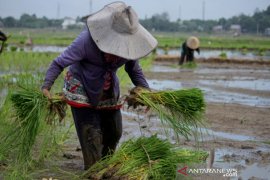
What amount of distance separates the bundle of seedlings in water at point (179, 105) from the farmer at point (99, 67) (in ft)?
1.04

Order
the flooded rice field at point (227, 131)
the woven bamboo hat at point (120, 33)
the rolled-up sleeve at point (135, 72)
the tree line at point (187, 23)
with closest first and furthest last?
→ 1. the woven bamboo hat at point (120, 33)
2. the rolled-up sleeve at point (135, 72)
3. the flooded rice field at point (227, 131)
4. the tree line at point (187, 23)

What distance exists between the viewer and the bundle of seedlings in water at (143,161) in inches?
174

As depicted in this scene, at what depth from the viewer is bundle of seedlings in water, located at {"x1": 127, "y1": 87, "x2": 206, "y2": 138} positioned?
15.1ft

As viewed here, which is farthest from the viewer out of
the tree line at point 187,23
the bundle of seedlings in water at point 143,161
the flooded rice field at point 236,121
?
the tree line at point 187,23

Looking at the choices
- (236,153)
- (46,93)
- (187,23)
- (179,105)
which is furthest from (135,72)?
(187,23)

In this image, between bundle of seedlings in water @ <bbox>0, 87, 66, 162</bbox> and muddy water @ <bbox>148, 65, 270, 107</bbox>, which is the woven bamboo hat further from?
muddy water @ <bbox>148, 65, 270, 107</bbox>

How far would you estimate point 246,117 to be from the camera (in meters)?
8.20

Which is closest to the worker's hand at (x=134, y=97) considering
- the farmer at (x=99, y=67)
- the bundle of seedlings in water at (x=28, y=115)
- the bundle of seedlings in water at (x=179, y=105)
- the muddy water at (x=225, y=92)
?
the bundle of seedlings in water at (x=179, y=105)

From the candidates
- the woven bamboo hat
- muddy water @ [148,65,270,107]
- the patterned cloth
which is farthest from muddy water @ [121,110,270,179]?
muddy water @ [148,65,270,107]

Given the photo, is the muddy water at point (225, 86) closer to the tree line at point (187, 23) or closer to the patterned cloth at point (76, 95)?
the patterned cloth at point (76, 95)

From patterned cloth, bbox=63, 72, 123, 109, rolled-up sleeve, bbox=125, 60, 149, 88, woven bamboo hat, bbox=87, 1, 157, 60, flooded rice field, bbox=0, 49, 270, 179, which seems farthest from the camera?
flooded rice field, bbox=0, 49, 270, 179

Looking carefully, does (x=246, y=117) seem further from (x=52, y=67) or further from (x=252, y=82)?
(x=252, y=82)

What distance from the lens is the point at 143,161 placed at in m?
4.52

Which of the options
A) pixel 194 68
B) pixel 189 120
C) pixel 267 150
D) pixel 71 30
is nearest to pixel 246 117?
pixel 267 150
